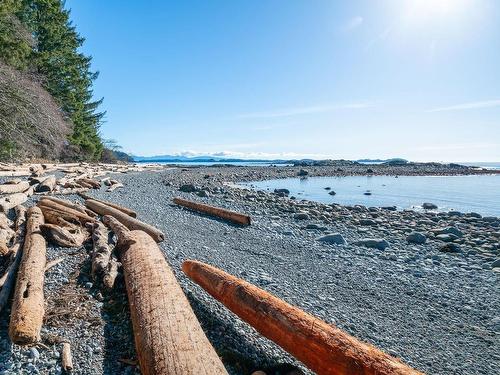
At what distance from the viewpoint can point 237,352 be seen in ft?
10.9

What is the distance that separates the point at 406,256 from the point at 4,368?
27.0ft

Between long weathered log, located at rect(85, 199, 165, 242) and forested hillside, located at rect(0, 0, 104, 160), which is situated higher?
forested hillside, located at rect(0, 0, 104, 160)

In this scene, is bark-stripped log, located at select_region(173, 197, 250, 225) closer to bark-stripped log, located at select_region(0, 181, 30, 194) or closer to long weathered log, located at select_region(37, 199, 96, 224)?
long weathered log, located at select_region(37, 199, 96, 224)

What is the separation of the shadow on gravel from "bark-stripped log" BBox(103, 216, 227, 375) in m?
0.44

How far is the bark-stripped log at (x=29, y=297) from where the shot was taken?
2.84m

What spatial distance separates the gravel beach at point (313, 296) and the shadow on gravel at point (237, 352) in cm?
1

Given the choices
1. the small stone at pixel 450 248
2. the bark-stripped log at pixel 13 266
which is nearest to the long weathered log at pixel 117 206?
the bark-stripped log at pixel 13 266

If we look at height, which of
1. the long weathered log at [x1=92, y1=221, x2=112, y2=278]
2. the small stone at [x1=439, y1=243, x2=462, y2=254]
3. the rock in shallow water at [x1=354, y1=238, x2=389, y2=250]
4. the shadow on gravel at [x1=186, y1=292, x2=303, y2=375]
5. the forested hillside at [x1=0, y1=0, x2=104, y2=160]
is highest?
the forested hillside at [x1=0, y1=0, x2=104, y2=160]

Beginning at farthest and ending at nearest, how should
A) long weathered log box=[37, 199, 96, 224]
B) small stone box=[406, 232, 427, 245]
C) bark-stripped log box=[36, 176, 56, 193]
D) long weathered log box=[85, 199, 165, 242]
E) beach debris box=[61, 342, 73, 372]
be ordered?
bark-stripped log box=[36, 176, 56, 193]
small stone box=[406, 232, 427, 245]
long weathered log box=[37, 199, 96, 224]
long weathered log box=[85, 199, 165, 242]
beach debris box=[61, 342, 73, 372]

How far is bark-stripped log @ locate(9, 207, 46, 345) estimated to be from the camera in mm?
2840

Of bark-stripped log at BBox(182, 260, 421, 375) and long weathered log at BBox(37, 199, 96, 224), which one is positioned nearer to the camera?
bark-stripped log at BBox(182, 260, 421, 375)

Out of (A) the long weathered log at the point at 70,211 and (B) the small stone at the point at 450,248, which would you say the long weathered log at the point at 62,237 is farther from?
(B) the small stone at the point at 450,248

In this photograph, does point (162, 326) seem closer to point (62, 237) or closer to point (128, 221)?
point (62, 237)

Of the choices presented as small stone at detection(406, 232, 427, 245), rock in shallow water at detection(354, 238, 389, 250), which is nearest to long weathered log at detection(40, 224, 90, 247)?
rock in shallow water at detection(354, 238, 389, 250)
